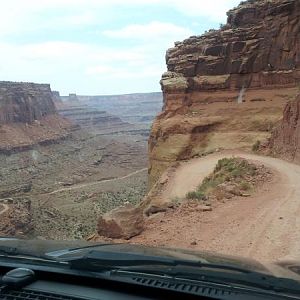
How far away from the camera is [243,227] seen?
→ 29.6 feet

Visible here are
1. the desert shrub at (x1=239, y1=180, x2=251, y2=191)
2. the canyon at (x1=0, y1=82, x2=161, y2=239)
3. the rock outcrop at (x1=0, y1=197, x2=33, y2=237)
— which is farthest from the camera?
the canyon at (x1=0, y1=82, x2=161, y2=239)

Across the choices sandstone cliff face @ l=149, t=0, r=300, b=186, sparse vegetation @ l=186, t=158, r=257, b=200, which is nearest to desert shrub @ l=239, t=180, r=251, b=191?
sparse vegetation @ l=186, t=158, r=257, b=200

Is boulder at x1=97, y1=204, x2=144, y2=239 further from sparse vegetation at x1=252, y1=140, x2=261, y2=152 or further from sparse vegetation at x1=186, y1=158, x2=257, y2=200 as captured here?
sparse vegetation at x1=252, y1=140, x2=261, y2=152

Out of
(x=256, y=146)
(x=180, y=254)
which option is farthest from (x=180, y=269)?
(x=256, y=146)

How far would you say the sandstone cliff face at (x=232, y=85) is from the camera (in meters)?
26.4

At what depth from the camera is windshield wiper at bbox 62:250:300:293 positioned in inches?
99.2

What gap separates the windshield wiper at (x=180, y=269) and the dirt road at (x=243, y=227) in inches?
177

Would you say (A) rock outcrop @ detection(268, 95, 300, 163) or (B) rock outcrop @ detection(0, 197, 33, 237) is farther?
(B) rock outcrop @ detection(0, 197, 33, 237)

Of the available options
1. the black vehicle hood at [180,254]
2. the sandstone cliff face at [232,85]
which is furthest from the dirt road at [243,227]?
the sandstone cliff face at [232,85]

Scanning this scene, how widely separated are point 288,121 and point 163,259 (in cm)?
1973

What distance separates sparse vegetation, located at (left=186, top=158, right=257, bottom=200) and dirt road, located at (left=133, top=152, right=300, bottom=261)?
779 mm

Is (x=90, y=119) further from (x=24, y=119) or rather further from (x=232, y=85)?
(x=232, y=85)

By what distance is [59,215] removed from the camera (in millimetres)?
39969

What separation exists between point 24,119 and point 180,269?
100662mm
